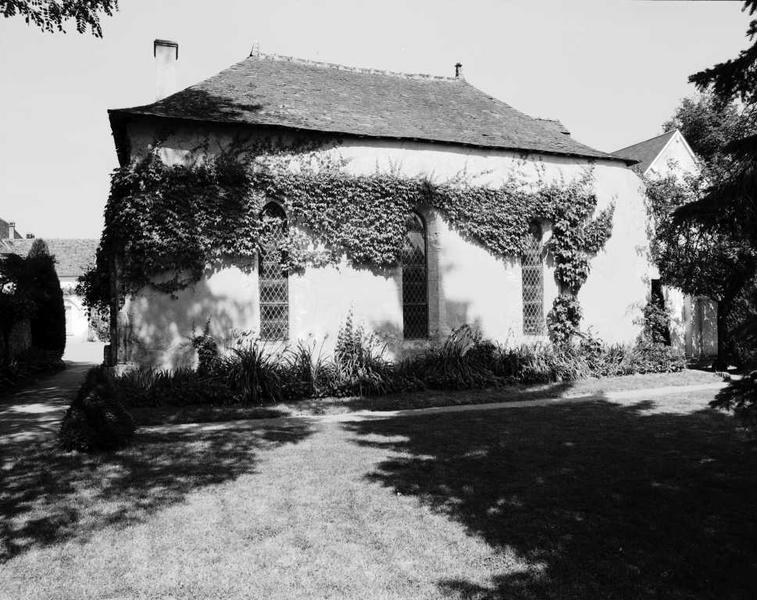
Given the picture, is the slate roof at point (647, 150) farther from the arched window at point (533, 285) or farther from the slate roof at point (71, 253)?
the slate roof at point (71, 253)

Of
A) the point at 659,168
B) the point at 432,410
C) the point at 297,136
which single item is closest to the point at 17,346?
the point at 297,136

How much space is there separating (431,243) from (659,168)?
39.5 ft

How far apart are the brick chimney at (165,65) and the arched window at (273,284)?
6388mm

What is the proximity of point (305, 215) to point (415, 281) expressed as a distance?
12.1ft

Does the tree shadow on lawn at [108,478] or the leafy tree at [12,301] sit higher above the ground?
the leafy tree at [12,301]

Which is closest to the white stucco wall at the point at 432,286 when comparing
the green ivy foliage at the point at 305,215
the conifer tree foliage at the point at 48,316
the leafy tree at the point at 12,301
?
the green ivy foliage at the point at 305,215

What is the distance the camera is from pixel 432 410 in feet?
37.6

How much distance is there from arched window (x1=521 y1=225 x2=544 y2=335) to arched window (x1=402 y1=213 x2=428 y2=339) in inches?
127

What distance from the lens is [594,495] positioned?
5879 millimetres

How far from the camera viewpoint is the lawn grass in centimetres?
415

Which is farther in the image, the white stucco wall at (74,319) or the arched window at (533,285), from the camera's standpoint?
the white stucco wall at (74,319)

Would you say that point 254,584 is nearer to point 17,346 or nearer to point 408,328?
point 408,328

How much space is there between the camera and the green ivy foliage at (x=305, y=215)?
1244cm

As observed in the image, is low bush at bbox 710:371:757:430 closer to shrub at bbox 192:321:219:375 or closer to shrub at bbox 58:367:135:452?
shrub at bbox 58:367:135:452
